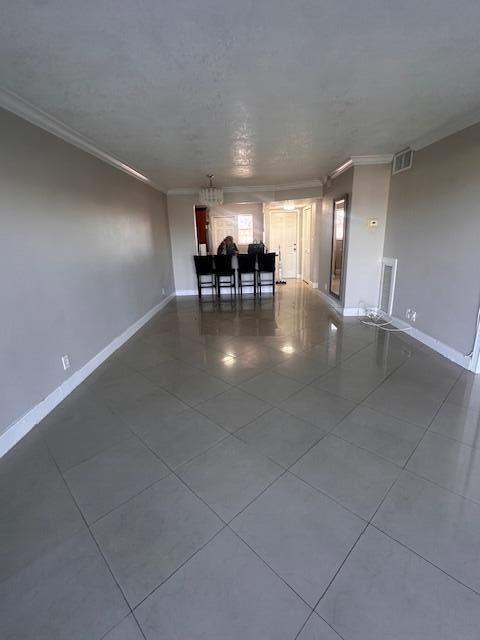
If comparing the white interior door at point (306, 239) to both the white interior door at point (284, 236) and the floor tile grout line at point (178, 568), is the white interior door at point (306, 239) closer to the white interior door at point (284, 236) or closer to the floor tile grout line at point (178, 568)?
the white interior door at point (284, 236)

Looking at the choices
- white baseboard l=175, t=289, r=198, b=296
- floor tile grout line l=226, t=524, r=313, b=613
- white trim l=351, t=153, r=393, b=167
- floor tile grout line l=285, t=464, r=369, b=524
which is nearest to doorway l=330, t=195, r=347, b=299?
white trim l=351, t=153, r=393, b=167

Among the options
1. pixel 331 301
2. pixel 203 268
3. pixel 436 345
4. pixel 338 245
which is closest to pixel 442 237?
pixel 436 345

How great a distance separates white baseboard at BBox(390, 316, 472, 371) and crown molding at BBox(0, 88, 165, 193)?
4.46 m

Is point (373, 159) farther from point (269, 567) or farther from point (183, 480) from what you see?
point (269, 567)

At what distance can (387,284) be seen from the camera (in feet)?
14.7

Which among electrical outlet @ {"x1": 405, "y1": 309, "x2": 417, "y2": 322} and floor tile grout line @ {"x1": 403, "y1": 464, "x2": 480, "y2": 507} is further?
electrical outlet @ {"x1": 405, "y1": 309, "x2": 417, "y2": 322}

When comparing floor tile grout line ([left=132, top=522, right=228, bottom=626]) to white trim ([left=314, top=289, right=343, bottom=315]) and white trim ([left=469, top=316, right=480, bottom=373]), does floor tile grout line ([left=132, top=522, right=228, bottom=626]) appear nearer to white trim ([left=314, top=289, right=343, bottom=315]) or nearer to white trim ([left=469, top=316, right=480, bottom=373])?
white trim ([left=469, top=316, right=480, bottom=373])

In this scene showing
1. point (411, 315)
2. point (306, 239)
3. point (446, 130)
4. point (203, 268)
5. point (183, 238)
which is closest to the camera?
point (446, 130)

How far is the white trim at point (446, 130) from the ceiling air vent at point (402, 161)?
4.4 inches

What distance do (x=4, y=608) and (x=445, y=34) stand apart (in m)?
3.45

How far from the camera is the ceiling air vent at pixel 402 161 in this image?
375 cm

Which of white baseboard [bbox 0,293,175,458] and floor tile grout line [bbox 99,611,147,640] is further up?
white baseboard [bbox 0,293,175,458]

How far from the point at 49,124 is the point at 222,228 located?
6322 mm

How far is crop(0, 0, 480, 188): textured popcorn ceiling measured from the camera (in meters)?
1.43
